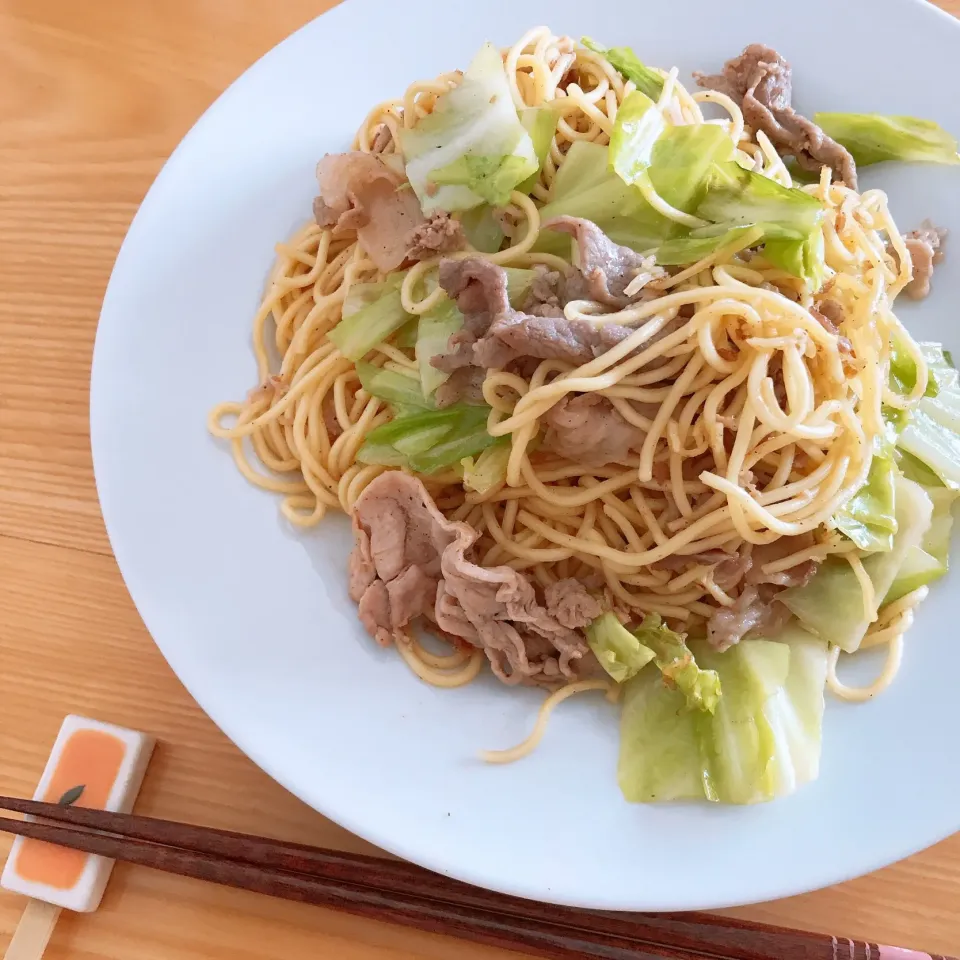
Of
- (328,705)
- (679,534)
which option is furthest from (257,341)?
(679,534)

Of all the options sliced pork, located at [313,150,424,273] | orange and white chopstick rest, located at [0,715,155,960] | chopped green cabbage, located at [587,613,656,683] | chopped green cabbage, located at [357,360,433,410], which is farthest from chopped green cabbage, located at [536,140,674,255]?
orange and white chopstick rest, located at [0,715,155,960]

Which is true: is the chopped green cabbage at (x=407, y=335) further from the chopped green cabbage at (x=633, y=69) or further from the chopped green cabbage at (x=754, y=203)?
the chopped green cabbage at (x=633, y=69)

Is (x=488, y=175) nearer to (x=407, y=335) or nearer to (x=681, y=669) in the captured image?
(x=407, y=335)

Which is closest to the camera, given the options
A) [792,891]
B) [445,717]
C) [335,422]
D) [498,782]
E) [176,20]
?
[792,891]

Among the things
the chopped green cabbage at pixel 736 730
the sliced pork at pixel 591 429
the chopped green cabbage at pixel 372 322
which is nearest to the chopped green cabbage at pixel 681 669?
the chopped green cabbage at pixel 736 730

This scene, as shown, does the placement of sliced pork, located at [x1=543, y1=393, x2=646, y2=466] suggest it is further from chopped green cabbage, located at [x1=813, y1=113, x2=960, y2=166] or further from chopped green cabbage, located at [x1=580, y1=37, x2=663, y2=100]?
chopped green cabbage, located at [x1=813, y1=113, x2=960, y2=166]

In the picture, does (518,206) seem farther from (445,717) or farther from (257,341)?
(445,717)

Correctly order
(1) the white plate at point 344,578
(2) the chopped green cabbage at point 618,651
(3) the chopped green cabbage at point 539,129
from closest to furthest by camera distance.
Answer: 1. (1) the white plate at point 344,578
2. (2) the chopped green cabbage at point 618,651
3. (3) the chopped green cabbage at point 539,129
